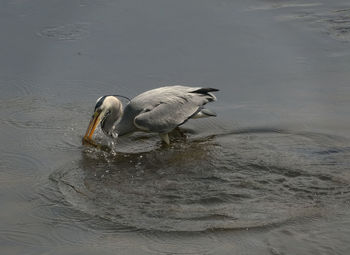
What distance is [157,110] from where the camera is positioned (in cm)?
848

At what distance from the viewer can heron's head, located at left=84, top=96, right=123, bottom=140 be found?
26.6 ft

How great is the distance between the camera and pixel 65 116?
8680 millimetres

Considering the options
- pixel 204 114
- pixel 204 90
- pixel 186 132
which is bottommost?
pixel 186 132

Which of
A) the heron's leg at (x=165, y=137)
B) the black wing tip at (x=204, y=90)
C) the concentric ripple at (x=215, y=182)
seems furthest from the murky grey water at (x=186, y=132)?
the black wing tip at (x=204, y=90)

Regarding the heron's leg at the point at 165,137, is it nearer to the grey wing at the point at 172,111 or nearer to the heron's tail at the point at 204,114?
the grey wing at the point at 172,111

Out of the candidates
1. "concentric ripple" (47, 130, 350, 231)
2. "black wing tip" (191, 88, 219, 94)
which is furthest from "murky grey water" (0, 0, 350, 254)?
"black wing tip" (191, 88, 219, 94)

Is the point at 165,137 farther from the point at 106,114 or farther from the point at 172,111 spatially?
the point at 106,114

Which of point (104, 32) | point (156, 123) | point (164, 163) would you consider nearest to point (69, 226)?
point (164, 163)

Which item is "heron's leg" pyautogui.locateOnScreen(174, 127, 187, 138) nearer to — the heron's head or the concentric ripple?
the concentric ripple

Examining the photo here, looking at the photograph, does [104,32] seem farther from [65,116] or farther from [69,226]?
[69,226]

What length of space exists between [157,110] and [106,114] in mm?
630

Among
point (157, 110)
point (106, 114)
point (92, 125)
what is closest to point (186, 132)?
point (157, 110)

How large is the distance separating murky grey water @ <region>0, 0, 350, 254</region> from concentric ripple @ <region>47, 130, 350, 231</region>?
20 mm

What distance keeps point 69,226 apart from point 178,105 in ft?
10.1
